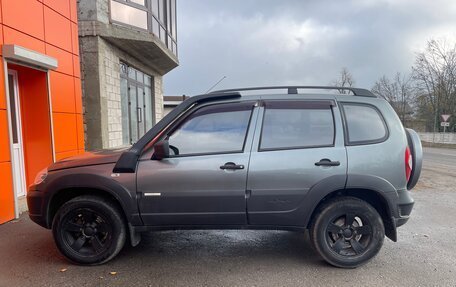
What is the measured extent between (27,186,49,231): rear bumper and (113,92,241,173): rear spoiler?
955 mm

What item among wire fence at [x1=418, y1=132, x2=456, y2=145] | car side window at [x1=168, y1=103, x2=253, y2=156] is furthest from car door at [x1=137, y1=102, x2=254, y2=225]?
wire fence at [x1=418, y1=132, x2=456, y2=145]

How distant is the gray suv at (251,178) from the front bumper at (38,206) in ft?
0.05

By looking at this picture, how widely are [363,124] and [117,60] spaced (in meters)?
8.27

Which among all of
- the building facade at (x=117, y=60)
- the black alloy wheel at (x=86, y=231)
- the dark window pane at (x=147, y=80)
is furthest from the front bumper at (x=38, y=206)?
the dark window pane at (x=147, y=80)

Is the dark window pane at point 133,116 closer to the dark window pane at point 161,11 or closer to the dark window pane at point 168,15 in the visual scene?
the dark window pane at point 161,11

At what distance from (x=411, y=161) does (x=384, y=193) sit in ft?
1.77

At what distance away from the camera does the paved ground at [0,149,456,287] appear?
136 inches

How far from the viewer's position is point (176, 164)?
3.66 m

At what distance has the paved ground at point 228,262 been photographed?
346cm

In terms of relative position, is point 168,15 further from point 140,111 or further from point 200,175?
point 200,175

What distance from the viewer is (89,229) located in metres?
3.82

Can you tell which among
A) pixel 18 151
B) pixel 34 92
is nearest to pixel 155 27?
pixel 34 92

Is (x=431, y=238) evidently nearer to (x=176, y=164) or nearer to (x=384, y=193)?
(x=384, y=193)

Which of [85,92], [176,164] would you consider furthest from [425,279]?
[85,92]
